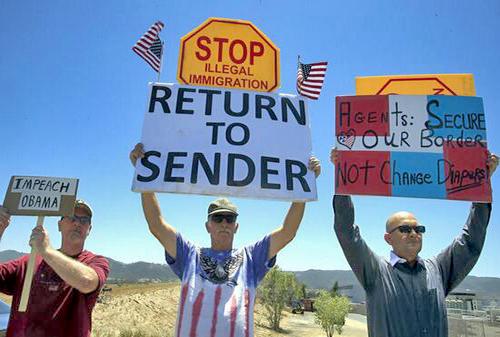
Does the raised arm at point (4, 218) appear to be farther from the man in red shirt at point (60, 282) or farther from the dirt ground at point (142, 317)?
the dirt ground at point (142, 317)

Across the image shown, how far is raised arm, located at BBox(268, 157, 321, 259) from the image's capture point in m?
3.13

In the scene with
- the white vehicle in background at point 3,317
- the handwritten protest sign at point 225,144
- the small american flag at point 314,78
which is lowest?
the white vehicle in background at point 3,317

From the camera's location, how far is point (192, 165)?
311cm

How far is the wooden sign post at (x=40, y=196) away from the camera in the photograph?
294 centimetres

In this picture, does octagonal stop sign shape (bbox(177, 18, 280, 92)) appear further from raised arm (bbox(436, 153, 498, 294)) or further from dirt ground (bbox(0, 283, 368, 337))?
dirt ground (bbox(0, 283, 368, 337))

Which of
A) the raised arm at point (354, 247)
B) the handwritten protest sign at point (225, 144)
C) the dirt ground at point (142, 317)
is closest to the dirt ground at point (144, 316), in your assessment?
the dirt ground at point (142, 317)

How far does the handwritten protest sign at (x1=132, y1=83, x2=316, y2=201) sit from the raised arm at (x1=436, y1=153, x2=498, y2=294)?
149cm

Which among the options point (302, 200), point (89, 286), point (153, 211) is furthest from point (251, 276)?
point (89, 286)

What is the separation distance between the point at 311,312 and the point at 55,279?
8755 centimetres

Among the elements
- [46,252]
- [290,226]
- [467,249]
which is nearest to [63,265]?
[46,252]

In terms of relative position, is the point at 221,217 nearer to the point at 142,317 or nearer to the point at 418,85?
the point at 418,85

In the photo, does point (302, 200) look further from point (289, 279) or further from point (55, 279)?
point (289, 279)

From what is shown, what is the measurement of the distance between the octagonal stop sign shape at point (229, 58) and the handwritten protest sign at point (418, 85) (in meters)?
1.00

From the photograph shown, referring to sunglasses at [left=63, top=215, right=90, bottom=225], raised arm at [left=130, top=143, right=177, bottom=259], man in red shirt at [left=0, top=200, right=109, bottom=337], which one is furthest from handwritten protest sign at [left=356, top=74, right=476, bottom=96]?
man in red shirt at [left=0, top=200, right=109, bottom=337]
